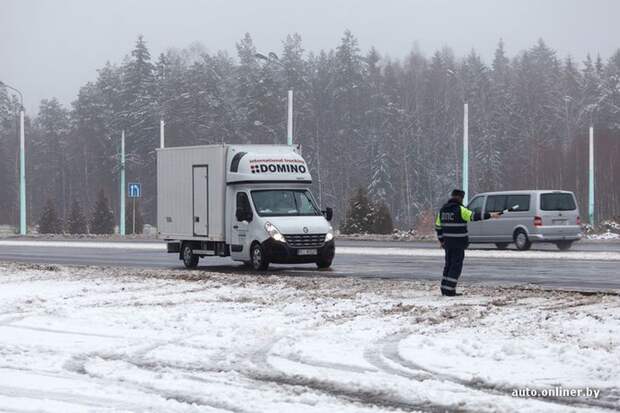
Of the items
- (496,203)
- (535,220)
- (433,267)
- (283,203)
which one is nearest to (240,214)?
(283,203)

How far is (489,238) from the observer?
31922 millimetres

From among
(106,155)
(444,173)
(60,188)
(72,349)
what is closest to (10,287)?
(72,349)

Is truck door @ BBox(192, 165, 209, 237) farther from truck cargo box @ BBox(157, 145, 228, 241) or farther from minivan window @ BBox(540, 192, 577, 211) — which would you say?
minivan window @ BBox(540, 192, 577, 211)

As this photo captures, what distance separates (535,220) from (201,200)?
1117 cm

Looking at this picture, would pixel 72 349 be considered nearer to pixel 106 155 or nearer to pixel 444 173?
pixel 444 173

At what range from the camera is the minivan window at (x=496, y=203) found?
3160 cm

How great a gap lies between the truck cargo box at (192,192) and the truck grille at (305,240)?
6.70ft

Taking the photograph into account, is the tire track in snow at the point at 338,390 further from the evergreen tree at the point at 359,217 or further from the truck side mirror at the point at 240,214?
the evergreen tree at the point at 359,217

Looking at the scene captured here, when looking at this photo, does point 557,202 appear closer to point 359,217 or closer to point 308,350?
point 359,217

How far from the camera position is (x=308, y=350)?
1064 cm

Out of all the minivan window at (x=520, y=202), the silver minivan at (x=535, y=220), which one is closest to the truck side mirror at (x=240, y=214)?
the silver minivan at (x=535, y=220)

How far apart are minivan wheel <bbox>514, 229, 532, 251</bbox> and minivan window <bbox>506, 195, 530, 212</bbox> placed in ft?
2.28

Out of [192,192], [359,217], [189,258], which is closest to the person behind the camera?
[192,192]

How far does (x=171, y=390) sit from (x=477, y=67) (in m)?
107
